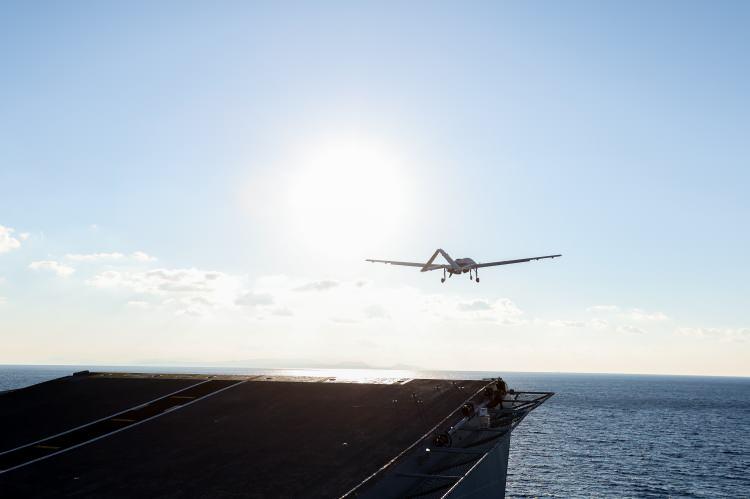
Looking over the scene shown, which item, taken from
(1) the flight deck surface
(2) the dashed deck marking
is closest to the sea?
(1) the flight deck surface

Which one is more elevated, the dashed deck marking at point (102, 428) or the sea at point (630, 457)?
the dashed deck marking at point (102, 428)

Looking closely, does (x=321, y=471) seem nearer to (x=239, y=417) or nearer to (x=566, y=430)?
Answer: (x=239, y=417)

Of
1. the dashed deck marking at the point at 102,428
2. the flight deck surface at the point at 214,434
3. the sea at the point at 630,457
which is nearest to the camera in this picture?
the flight deck surface at the point at 214,434

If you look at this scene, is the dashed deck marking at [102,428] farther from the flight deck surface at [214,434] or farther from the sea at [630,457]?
the sea at [630,457]

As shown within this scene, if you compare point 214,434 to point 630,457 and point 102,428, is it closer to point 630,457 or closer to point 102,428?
point 102,428

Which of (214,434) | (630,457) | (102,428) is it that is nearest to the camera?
(214,434)

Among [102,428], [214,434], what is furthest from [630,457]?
[102,428]

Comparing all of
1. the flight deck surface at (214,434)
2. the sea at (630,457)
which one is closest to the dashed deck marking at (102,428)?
the flight deck surface at (214,434)
